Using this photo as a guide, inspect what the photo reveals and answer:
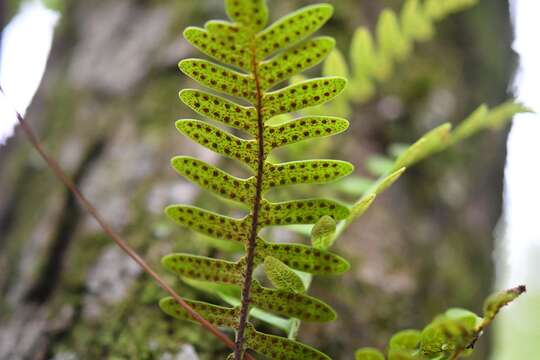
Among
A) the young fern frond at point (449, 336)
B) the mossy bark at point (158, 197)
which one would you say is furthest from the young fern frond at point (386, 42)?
the young fern frond at point (449, 336)

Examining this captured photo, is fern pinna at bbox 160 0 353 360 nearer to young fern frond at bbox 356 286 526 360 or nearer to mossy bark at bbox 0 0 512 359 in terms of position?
young fern frond at bbox 356 286 526 360

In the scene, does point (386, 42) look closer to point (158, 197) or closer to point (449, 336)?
point (158, 197)

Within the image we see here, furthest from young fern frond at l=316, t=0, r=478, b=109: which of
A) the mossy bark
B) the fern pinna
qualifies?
the fern pinna

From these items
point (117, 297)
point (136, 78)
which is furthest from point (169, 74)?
point (117, 297)

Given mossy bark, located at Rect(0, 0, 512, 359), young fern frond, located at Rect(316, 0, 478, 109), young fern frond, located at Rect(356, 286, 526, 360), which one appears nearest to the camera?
young fern frond, located at Rect(356, 286, 526, 360)

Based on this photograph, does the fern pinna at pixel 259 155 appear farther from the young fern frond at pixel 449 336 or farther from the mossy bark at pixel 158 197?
the mossy bark at pixel 158 197

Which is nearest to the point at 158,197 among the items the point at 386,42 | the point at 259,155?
the point at 259,155
